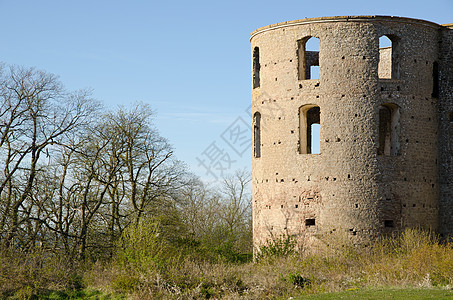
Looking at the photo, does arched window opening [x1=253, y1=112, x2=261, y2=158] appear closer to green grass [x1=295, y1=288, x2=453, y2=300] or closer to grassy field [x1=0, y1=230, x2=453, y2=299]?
grassy field [x1=0, y1=230, x2=453, y2=299]

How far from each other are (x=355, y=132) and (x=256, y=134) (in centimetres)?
390

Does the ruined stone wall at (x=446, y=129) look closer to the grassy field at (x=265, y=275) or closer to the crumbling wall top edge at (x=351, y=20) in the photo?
the crumbling wall top edge at (x=351, y=20)

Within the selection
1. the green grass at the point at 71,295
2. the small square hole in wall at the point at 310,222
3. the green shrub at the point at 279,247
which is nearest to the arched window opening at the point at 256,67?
the small square hole in wall at the point at 310,222

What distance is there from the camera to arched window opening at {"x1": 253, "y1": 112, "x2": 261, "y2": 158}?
21.7 metres

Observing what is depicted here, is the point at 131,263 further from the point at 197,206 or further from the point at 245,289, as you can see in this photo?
the point at 197,206

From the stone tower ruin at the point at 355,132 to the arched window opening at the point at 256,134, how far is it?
2.26 feet

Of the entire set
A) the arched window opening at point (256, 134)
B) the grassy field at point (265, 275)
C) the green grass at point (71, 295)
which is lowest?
the green grass at point (71, 295)

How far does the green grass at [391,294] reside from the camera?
13.2 metres

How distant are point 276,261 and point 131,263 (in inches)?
181

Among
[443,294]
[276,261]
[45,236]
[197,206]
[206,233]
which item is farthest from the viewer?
[197,206]

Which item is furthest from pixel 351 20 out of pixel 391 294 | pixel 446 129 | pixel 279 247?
pixel 391 294

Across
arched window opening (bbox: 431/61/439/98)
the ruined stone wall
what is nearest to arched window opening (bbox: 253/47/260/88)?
arched window opening (bbox: 431/61/439/98)

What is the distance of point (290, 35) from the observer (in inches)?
799

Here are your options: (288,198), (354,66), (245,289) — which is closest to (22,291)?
(245,289)
